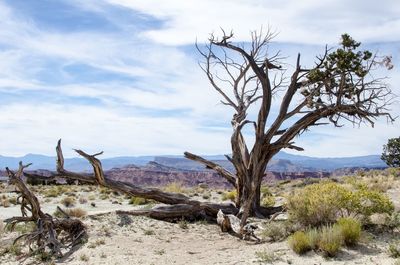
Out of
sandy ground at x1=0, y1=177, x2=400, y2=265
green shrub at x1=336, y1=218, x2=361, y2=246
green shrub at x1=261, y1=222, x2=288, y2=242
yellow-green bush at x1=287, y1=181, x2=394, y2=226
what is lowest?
sandy ground at x1=0, y1=177, x2=400, y2=265

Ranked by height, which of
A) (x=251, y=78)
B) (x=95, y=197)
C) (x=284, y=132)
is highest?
(x=251, y=78)

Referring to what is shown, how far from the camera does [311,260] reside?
947 cm

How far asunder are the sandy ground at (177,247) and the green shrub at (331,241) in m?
0.14

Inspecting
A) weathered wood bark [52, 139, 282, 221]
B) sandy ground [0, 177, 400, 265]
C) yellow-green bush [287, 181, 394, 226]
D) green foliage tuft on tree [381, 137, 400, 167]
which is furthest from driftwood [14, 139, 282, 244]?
green foliage tuft on tree [381, 137, 400, 167]

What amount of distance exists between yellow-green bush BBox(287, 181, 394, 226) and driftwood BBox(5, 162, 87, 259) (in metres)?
5.23

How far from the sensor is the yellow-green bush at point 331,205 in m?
11.2

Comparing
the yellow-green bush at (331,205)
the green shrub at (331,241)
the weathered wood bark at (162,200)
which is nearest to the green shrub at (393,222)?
the yellow-green bush at (331,205)

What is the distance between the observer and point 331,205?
36.7 feet

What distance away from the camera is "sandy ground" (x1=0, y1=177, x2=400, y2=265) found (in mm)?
9664

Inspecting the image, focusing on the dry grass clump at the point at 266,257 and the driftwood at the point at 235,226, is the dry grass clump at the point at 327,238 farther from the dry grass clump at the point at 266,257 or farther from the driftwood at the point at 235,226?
the driftwood at the point at 235,226

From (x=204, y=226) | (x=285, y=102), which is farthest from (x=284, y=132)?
(x=204, y=226)

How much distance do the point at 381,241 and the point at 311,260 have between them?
180 cm

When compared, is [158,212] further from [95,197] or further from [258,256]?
[95,197]

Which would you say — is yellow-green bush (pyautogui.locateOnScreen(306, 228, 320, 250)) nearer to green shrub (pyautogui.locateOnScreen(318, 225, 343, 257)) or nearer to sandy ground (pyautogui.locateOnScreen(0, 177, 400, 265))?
green shrub (pyautogui.locateOnScreen(318, 225, 343, 257))
